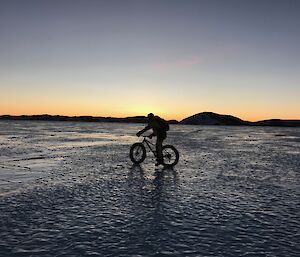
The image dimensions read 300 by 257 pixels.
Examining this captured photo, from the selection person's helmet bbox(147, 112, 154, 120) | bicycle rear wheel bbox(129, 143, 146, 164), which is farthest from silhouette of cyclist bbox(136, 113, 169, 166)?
bicycle rear wheel bbox(129, 143, 146, 164)

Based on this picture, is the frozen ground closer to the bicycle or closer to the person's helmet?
the bicycle

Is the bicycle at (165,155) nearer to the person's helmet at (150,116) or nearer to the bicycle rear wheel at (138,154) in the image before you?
the bicycle rear wheel at (138,154)

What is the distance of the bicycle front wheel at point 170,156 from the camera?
16.6 meters

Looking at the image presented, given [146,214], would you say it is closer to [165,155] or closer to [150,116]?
[165,155]

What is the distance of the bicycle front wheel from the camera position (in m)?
16.6

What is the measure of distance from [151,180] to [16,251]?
7314mm

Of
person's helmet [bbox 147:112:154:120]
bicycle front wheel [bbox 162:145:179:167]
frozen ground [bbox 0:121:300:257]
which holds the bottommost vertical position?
frozen ground [bbox 0:121:300:257]

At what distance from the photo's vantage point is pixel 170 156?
16.7 meters

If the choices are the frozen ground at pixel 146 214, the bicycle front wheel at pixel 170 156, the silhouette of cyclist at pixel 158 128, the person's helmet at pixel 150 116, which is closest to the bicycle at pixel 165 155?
the bicycle front wheel at pixel 170 156

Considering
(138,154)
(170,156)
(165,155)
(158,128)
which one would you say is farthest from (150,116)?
(138,154)

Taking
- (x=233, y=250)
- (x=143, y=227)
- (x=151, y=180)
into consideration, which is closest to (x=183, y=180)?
(x=151, y=180)

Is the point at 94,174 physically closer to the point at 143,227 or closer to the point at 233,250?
the point at 143,227

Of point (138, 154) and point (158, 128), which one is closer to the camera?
point (158, 128)

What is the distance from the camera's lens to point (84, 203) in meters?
8.92
